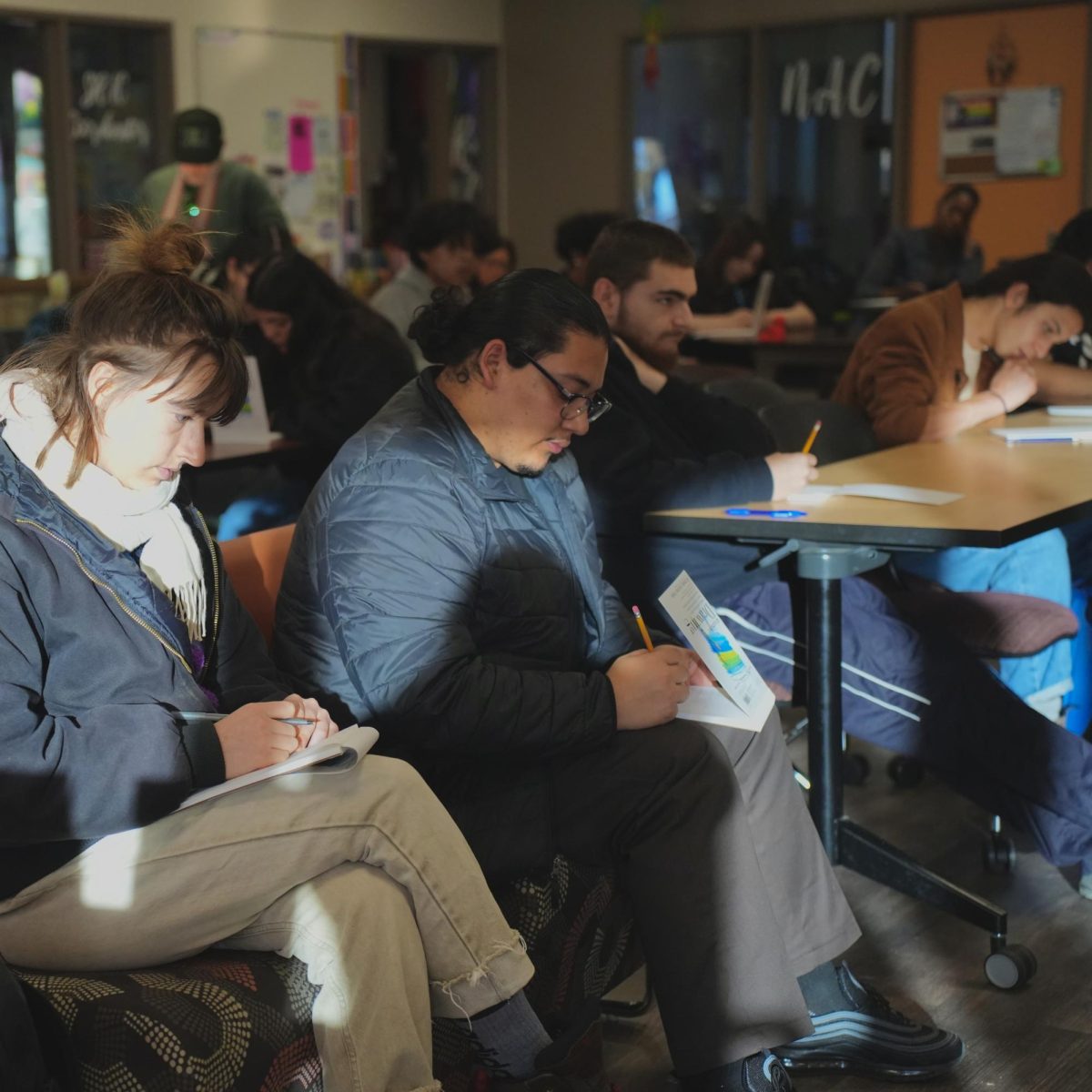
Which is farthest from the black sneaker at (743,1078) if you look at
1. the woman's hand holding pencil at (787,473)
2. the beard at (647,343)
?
the beard at (647,343)

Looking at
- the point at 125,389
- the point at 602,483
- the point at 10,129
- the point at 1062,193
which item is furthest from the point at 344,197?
the point at 125,389

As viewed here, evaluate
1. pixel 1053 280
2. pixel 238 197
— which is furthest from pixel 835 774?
pixel 238 197

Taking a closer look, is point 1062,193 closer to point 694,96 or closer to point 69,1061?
point 694,96

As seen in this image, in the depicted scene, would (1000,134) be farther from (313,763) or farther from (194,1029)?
(194,1029)

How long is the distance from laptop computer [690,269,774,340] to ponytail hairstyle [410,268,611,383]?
448 centimetres

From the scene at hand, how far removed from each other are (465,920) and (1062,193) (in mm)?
8125

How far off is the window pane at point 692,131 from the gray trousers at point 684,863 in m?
8.29

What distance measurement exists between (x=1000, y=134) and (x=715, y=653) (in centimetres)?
758

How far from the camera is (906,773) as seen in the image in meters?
3.50

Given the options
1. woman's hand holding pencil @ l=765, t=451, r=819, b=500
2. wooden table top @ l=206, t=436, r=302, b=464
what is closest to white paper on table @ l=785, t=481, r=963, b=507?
woman's hand holding pencil @ l=765, t=451, r=819, b=500

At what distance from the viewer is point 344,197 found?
9.10m

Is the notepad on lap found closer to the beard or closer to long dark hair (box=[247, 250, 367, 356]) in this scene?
the beard

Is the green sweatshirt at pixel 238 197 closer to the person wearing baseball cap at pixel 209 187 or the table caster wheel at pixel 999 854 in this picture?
the person wearing baseball cap at pixel 209 187

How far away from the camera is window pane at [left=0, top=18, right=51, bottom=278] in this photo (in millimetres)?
7750
